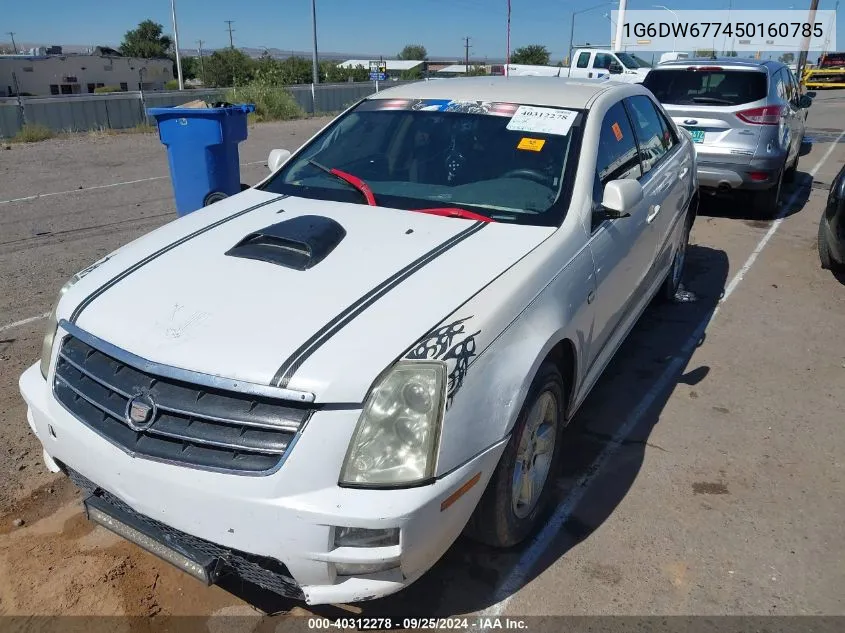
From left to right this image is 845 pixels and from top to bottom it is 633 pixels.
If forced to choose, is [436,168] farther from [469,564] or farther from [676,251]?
[676,251]

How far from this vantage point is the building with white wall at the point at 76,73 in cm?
5966

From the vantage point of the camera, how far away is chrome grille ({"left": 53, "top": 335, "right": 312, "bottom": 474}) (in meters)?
2.04

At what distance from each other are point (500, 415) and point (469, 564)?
33.2 inches

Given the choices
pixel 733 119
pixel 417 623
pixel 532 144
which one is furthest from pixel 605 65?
pixel 417 623

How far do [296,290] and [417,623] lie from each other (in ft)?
4.23

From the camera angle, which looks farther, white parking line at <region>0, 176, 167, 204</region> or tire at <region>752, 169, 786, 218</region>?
white parking line at <region>0, 176, 167, 204</region>

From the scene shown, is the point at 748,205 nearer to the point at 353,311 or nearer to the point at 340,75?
the point at 353,311

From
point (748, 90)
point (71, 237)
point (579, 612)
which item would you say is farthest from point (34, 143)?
point (579, 612)

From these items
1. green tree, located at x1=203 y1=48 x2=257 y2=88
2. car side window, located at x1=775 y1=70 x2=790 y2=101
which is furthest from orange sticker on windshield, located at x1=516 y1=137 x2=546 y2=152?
green tree, located at x1=203 y1=48 x2=257 y2=88

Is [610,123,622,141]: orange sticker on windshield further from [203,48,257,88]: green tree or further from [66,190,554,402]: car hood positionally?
[203,48,257,88]: green tree

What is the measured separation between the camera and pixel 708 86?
8.09m

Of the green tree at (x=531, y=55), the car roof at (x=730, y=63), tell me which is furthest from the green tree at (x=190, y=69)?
the car roof at (x=730, y=63)

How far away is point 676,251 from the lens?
520 cm

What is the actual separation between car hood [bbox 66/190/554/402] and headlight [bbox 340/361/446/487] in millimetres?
63
